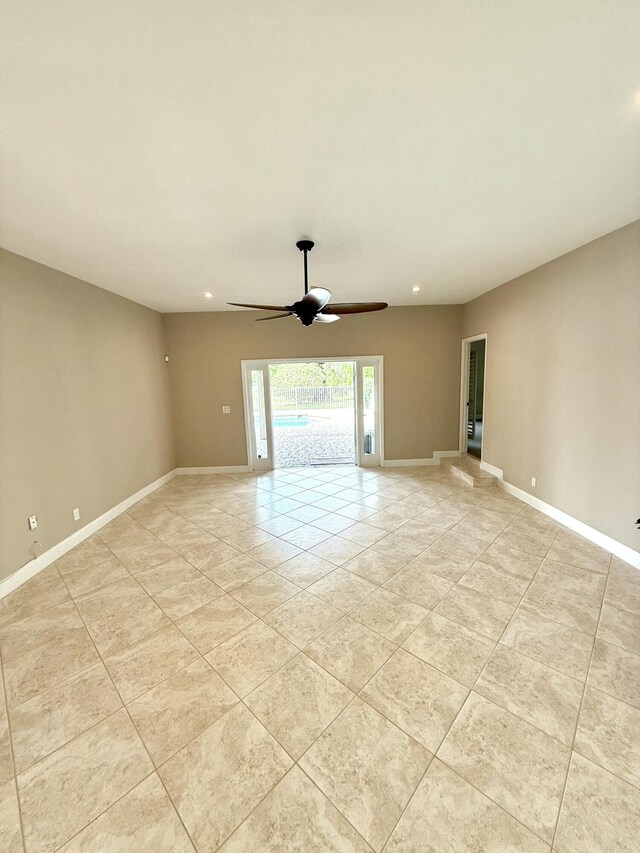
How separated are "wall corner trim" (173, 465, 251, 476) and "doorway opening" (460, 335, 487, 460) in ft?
13.1

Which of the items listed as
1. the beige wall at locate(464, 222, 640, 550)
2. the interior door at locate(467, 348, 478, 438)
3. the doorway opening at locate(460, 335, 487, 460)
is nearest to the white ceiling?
the beige wall at locate(464, 222, 640, 550)

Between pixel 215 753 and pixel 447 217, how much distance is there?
3458 mm

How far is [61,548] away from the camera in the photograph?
3176 mm

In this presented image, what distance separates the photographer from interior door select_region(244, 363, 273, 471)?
5.75 meters

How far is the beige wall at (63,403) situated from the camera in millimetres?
2691

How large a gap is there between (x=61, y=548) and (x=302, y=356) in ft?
13.5

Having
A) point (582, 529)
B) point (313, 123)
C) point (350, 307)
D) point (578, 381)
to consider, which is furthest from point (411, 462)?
point (313, 123)

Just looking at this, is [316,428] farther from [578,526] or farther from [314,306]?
[314,306]

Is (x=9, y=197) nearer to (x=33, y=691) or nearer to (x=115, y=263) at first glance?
(x=115, y=263)

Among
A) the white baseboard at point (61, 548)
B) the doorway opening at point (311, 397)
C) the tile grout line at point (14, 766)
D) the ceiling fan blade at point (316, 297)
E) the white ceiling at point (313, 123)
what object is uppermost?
the white ceiling at point (313, 123)

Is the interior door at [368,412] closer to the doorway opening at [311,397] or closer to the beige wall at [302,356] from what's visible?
the beige wall at [302,356]

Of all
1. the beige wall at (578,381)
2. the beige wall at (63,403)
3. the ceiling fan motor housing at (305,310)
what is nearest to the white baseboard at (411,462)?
the beige wall at (578,381)

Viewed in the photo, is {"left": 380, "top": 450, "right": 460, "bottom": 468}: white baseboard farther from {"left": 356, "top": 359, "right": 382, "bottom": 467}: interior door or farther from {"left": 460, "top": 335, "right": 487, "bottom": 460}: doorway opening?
{"left": 460, "top": 335, "right": 487, "bottom": 460}: doorway opening

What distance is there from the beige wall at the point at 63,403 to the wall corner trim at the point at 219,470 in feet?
3.18
